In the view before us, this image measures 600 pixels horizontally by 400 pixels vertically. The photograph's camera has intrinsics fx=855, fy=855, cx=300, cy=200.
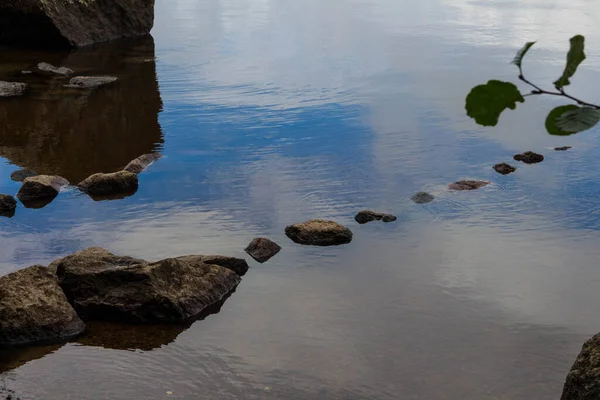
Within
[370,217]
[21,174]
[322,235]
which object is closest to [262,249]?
[322,235]

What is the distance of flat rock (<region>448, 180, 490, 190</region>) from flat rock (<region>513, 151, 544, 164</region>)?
1.30m

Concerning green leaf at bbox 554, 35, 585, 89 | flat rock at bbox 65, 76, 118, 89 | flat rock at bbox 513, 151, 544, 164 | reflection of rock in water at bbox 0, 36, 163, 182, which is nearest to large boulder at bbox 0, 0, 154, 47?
reflection of rock in water at bbox 0, 36, 163, 182

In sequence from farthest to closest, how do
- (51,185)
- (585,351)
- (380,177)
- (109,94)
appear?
(109,94)
(380,177)
(51,185)
(585,351)

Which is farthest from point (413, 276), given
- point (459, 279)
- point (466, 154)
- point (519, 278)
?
A: point (466, 154)

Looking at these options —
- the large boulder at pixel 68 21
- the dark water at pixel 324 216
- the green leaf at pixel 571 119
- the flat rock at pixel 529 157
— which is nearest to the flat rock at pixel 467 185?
the dark water at pixel 324 216

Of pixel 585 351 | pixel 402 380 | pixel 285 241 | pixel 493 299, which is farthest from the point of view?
pixel 285 241

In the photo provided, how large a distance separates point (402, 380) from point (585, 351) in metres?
1.68

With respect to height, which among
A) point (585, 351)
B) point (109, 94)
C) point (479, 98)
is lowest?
point (109, 94)

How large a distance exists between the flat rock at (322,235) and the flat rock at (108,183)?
2.92 meters

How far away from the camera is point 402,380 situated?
6.92m

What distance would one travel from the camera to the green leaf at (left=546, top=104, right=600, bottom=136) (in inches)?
79.1

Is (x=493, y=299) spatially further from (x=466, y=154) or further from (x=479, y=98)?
(x=479, y=98)

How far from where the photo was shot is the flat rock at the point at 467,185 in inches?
454

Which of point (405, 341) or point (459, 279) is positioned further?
point (459, 279)
